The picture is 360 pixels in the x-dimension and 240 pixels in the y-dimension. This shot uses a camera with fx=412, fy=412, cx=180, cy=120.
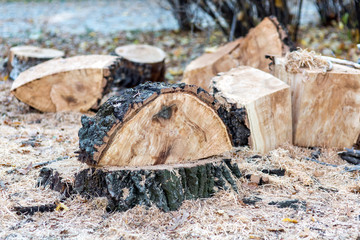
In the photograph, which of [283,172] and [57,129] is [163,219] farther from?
[57,129]

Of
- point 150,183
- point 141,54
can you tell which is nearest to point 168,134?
point 150,183

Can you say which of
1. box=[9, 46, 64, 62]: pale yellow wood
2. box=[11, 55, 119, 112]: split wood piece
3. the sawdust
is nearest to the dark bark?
box=[11, 55, 119, 112]: split wood piece

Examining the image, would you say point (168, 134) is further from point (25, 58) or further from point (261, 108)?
point (25, 58)

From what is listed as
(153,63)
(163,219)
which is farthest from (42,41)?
(163,219)

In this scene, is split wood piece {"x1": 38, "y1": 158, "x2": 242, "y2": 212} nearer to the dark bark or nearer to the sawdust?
the sawdust

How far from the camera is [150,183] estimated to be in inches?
106

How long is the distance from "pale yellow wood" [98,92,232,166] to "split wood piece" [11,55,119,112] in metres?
2.62

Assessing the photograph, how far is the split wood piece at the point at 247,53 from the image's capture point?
5309 millimetres

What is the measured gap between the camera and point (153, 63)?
6.30m

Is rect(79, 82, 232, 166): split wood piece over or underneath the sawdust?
underneath

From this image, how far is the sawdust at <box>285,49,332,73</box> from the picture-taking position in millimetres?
3994

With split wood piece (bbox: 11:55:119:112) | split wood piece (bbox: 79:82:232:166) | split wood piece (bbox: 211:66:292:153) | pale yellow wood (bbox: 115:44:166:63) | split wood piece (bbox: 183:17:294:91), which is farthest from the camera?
pale yellow wood (bbox: 115:44:166:63)

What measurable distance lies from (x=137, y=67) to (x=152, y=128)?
11.9 feet

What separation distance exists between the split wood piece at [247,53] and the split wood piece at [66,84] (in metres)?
1.14
